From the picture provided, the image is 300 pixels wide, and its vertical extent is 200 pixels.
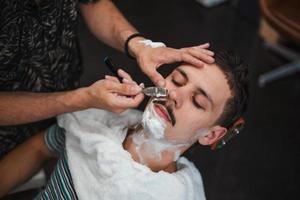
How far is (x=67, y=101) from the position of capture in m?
1.13

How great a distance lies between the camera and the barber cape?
3.94 ft

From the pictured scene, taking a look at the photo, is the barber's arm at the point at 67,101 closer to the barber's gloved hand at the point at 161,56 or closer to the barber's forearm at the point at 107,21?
the barber's gloved hand at the point at 161,56

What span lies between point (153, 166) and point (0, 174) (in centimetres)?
52

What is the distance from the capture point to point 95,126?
1.33 m

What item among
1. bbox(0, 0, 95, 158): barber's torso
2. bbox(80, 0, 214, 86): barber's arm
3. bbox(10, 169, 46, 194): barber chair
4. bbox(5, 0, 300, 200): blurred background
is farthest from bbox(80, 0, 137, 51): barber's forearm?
bbox(10, 169, 46, 194): barber chair

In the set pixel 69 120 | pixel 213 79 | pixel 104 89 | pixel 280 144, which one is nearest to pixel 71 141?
pixel 69 120

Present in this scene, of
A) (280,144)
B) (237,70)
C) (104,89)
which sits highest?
(104,89)

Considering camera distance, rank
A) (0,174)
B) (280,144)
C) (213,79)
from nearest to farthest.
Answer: (213,79)
(0,174)
(280,144)

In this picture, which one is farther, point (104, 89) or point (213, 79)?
Result: point (213, 79)

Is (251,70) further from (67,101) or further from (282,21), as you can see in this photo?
(67,101)

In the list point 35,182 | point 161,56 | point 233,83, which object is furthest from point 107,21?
point 35,182

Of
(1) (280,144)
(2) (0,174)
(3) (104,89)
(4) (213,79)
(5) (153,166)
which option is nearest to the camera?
(3) (104,89)

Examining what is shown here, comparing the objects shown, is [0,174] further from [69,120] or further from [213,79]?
[213,79]

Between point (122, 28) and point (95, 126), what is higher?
point (122, 28)
